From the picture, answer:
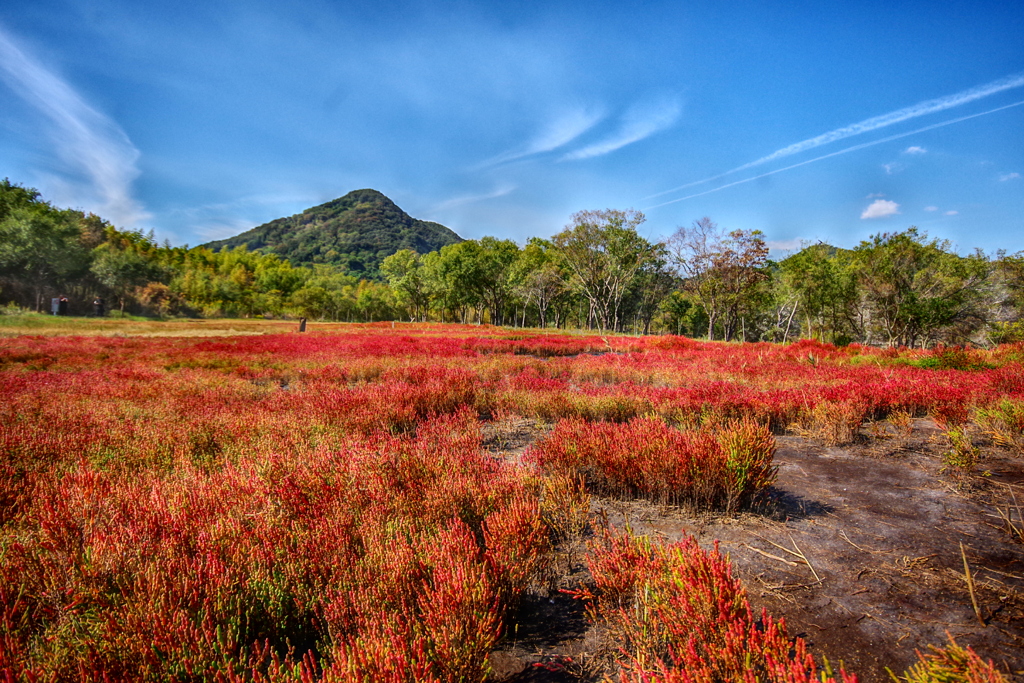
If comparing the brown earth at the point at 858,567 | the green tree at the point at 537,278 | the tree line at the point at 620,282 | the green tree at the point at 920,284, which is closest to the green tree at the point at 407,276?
the tree line at the point at 620,282

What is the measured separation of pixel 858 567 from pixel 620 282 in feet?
144

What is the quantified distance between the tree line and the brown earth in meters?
17.3

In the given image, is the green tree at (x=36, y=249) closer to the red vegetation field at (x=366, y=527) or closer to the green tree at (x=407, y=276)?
the green tree at (x=407, y=276)

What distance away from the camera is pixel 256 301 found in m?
75.7

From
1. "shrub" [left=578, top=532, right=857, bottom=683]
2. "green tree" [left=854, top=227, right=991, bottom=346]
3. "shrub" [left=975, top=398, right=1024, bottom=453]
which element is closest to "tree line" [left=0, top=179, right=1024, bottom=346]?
"green tree" [left=854, top=227, right=991, bottom=346]

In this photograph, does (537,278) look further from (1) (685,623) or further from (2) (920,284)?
(1) (685,623)

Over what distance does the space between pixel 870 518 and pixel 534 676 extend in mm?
2924

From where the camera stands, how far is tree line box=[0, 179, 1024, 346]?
2781 centimetres

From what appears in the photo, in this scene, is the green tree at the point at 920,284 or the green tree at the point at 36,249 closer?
the green tree at the point at 920,284

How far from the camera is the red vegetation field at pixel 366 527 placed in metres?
1.54

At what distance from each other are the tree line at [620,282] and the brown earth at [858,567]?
1733cm

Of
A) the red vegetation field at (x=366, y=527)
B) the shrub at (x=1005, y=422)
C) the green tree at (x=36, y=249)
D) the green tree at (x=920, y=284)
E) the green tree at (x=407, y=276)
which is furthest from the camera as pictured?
the green tree at (x=407, y=276)

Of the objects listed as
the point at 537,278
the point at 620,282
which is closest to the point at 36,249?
the point at 537,278

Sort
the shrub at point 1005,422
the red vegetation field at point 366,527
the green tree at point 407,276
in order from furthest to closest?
the green tree at point 407,276 → the shrub at point 1005,422 → the red vegetation field at point 366,527
